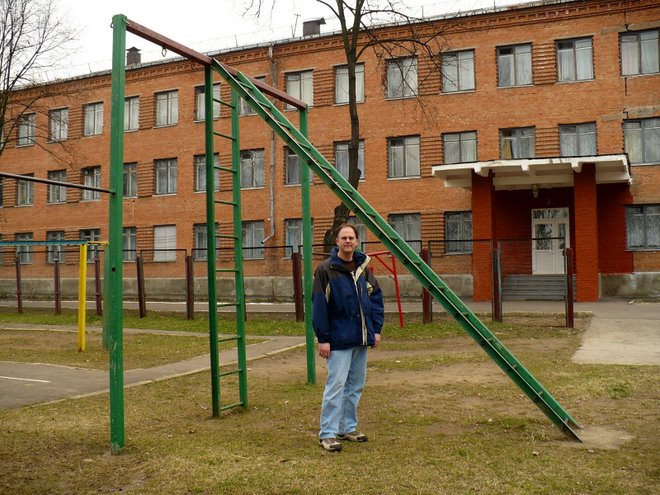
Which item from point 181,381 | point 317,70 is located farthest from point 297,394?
point 317,70

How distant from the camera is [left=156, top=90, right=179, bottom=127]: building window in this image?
110ft

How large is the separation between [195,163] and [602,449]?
95.9 feet

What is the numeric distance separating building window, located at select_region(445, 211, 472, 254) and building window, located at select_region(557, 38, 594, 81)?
646cm

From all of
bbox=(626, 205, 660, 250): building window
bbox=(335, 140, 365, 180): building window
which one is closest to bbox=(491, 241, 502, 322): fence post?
bbox=(626, 205, 660, 250): building window

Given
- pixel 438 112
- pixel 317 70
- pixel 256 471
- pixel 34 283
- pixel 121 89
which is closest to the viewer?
pixel 256 471

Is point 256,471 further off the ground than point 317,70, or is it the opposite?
point 317,70

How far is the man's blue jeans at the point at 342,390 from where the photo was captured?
5586 mm

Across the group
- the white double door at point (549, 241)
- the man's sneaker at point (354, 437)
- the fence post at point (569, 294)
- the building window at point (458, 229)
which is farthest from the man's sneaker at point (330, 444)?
the building window at point (458, 229)

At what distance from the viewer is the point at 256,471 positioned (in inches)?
193

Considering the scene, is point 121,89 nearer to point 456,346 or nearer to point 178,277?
point 456,346

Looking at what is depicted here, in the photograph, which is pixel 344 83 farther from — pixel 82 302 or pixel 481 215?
pixel 82 302

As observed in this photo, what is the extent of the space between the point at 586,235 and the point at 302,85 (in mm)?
14527

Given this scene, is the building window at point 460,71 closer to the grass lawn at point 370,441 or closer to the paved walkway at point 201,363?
the paved walkway at point 201,363

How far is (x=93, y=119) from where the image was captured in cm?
3584
